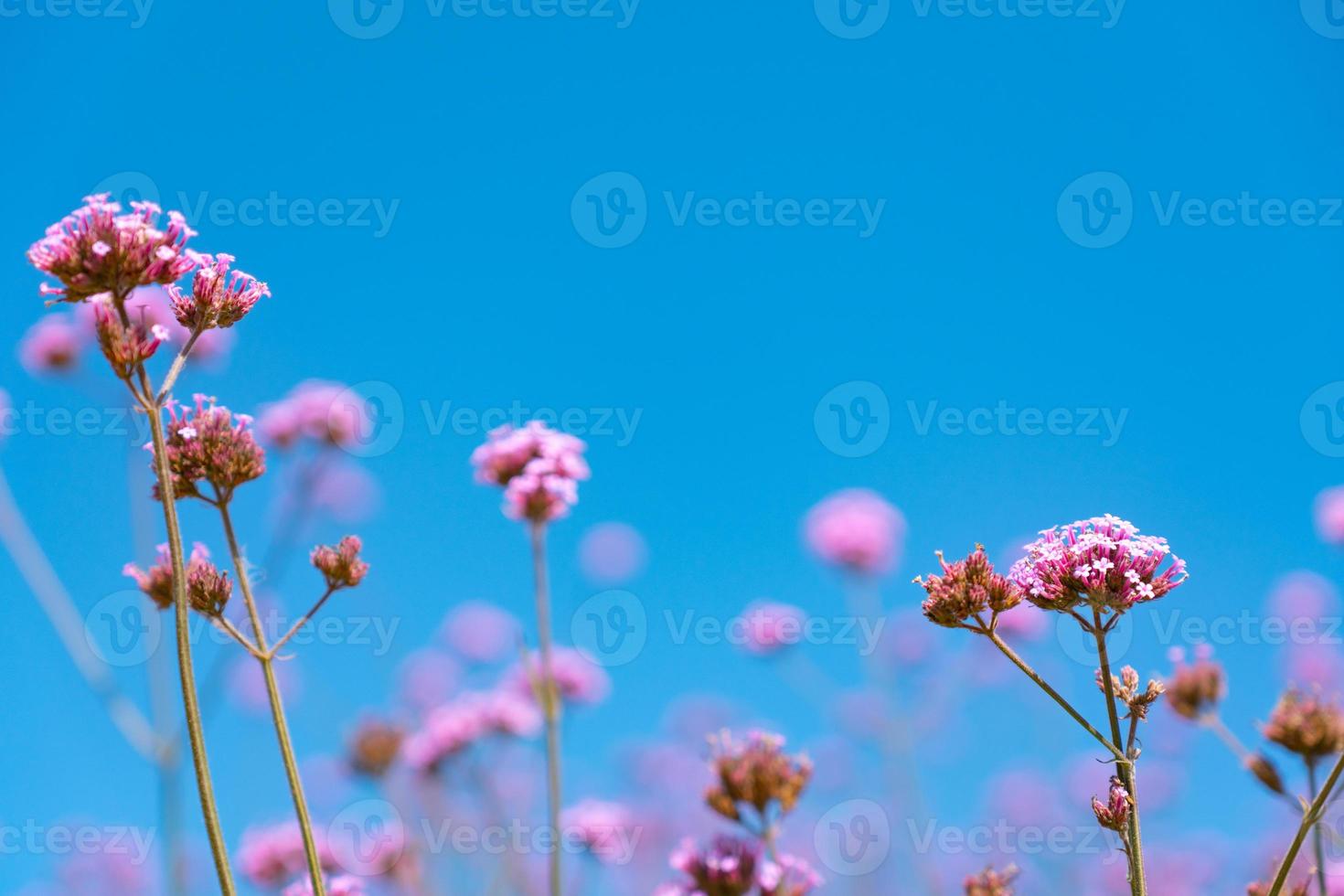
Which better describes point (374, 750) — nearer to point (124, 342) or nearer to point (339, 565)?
point (339, 565)

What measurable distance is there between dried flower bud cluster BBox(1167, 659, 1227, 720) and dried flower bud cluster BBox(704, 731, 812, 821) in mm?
2007

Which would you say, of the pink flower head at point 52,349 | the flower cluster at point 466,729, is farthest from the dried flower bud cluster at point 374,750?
the pink flower head at point 52,349

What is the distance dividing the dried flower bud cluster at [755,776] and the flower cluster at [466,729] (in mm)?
4804

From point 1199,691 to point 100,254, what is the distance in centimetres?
504

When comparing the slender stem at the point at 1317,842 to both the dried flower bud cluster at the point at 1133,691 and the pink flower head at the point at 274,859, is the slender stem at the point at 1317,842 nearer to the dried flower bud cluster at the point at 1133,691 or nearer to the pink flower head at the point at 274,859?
the dried flower bud cluster at the point at 1133,691

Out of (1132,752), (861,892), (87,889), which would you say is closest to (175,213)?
(1132,752)

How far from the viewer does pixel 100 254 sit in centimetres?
350

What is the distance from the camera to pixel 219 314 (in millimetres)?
3820

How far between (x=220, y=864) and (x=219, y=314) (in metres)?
1.99

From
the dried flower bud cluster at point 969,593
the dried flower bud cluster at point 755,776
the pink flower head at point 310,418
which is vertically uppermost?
the pink flower head at point 310,418

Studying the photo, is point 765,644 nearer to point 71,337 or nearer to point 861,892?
point 861,892

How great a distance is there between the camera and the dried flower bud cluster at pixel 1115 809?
10.1 ft

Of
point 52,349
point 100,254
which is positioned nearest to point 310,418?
point 52,349

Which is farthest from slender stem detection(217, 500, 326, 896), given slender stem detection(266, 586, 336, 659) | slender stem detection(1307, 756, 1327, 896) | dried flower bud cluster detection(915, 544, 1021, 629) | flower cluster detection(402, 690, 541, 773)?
flower cluster detection(402, 690, 541, 773)
